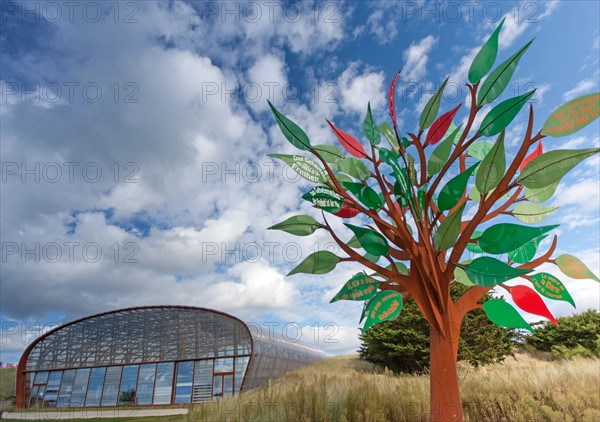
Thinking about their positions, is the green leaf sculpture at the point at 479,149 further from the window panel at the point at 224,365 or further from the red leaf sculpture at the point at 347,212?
the window panel at the point at 224,365

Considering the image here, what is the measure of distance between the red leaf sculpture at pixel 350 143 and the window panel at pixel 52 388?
96.0ft

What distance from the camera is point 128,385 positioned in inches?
969

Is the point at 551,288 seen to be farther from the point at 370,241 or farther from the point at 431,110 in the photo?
the point at 431,110

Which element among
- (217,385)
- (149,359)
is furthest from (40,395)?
(217,385)

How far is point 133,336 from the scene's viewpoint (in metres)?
25.6

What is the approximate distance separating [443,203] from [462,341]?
37.4ft

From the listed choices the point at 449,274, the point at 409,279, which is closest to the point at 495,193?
the point at 449,274

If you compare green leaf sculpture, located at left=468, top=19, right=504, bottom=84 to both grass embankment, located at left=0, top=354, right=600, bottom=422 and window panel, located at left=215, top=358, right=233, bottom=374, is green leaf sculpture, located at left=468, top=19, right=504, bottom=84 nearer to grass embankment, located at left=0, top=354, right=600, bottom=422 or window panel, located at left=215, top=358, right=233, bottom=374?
grass embankment, located at left=0, top=354, right=600, bottom=422

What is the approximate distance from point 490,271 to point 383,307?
1648 mm

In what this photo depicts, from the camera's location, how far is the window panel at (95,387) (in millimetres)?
25016

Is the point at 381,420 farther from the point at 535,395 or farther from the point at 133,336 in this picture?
the point at 133,336

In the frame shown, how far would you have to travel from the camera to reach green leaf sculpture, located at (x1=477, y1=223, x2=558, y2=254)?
17.9ft

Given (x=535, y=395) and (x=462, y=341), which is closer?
(x=535, y=395)

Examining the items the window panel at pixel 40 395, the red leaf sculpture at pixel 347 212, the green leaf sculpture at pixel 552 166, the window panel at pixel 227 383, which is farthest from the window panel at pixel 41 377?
the green leaf sculpture at pixel 552 166
